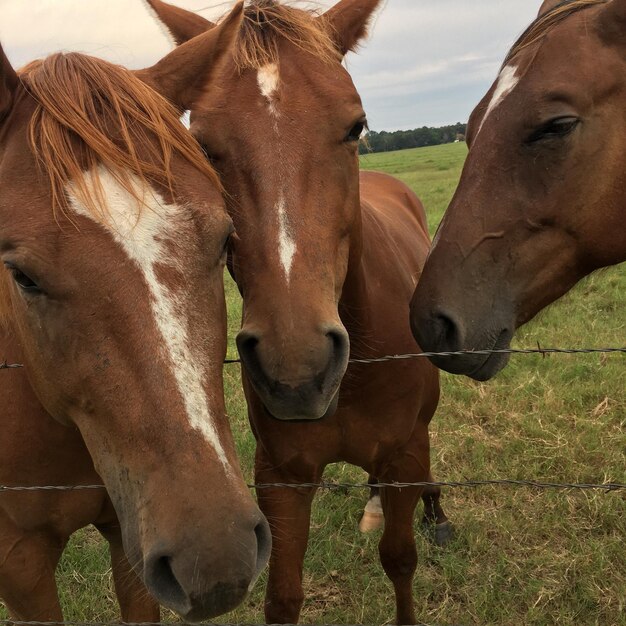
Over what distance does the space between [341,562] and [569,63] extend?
9.82 ft

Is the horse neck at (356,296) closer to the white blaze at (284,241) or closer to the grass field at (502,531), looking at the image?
the white blaze at (284,241)

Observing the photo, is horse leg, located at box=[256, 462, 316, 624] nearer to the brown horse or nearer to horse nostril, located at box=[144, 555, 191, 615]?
A: the brown horse

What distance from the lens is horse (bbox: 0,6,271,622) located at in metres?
1.49

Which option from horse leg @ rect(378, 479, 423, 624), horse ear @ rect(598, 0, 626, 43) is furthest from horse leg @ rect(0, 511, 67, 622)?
horse ear @ rect(598, 0, 626, 43)

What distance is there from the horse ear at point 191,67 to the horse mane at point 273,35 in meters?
0.29

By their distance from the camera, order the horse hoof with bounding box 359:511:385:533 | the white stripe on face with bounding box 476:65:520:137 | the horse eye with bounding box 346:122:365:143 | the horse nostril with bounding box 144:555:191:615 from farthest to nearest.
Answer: the horse hoof with bounding box 359:511:385:533
the horse eye with bounding box 346:122:365:143
the white stripe on face with bounding box 476:65:520:137
the horse nostril with bounding box 144:555:191:615

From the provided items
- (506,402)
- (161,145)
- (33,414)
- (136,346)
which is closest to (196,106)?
(161,145)

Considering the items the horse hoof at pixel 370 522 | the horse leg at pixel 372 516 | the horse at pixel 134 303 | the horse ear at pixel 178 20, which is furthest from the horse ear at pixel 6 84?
the horse hoof at pixel 370 522

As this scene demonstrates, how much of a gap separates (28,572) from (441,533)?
2.59 metres

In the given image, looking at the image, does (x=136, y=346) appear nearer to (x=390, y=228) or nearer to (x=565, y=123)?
(x=565, y=123)

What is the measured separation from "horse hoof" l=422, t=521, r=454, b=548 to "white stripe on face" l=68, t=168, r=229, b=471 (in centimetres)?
286

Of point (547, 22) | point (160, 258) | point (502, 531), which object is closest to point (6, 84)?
point (160, 258)

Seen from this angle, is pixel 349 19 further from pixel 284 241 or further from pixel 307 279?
pixel 307 279

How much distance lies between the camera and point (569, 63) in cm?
238
